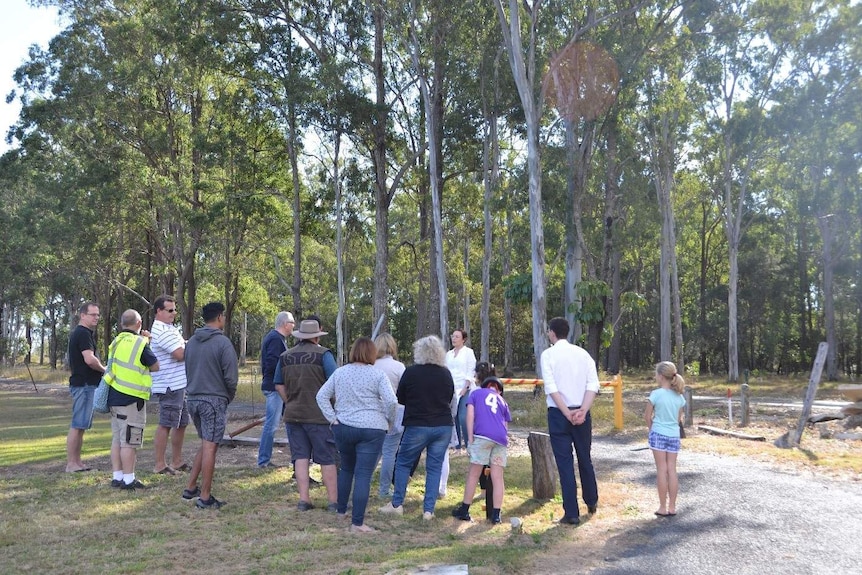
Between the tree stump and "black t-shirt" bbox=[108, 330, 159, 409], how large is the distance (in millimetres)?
4459

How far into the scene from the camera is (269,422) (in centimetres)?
1053

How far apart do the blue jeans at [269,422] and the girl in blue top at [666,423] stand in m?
4.63

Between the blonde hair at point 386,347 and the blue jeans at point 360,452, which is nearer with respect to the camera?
the blue jeans at point 360,452

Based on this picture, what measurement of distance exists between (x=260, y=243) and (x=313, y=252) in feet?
60.6

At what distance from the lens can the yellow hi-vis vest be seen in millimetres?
9000

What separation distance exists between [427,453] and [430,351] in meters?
1.05

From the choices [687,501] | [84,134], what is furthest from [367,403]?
[84,134]

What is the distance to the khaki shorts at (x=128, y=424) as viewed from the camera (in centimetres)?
896

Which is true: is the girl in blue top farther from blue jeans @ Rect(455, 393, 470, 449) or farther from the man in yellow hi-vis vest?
the man in yellow hi-vis vest

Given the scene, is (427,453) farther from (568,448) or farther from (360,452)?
(568,448)

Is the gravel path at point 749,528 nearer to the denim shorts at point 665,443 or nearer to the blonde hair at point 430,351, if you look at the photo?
the denim shorts at point 665,443

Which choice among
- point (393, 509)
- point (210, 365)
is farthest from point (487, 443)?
point (210, 365)

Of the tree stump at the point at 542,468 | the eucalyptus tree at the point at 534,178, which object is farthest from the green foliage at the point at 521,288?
the tree stump at the point at 542,468

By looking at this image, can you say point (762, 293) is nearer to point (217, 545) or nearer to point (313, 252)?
point (313, 252)
